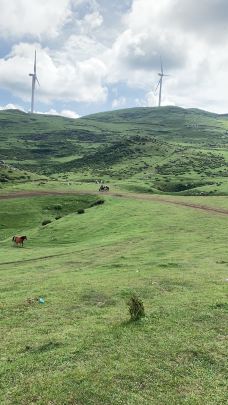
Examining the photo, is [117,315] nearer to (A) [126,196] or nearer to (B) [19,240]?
(B) [19,240]

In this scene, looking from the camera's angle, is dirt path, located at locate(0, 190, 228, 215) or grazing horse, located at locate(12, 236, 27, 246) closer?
grazing horse, located at locate(12, 236, 27, 246)

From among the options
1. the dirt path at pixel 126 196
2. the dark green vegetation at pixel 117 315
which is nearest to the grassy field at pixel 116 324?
the dark green vegetation at pixel 117 315

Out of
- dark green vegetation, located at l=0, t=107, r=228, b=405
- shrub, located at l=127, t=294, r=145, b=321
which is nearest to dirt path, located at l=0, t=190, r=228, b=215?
dark green vegetation, located at l=0, t=107, r=228, b=405

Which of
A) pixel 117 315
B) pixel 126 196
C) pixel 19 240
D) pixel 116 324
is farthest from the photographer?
pixel 126 196

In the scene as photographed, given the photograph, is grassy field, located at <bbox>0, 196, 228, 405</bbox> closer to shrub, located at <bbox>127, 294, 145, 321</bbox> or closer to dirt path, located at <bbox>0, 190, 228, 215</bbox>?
shrub, located at <bbox>127, 294, 145, 321</bbox>

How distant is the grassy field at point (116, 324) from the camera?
14078 mm

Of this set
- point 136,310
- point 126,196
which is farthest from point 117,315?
point 126,196

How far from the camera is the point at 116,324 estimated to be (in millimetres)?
19359

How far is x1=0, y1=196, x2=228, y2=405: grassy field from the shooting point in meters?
14.1

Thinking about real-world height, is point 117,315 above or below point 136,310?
below

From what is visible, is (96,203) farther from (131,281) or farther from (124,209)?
(131,281)

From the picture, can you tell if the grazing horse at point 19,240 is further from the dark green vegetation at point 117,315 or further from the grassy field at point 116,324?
the grassy field at point 116,324

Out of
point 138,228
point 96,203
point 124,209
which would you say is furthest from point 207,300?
point 96,203

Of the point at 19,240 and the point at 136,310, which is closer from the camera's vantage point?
the point at 136,310
